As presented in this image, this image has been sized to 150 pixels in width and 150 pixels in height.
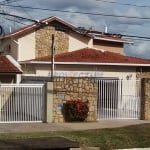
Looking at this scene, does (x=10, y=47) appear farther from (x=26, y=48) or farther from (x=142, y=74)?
(x=142, y=74)

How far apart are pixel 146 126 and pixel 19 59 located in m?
16.8

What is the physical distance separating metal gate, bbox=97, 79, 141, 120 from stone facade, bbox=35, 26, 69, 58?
40.7 feet

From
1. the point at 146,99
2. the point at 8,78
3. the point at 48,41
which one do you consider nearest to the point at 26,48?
the point at 48,41

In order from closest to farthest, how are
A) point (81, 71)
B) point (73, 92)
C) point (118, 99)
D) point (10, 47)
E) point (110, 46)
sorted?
point (73, 92), point (118, 99), point (81, 71), point (10, 47), point (110, 46)

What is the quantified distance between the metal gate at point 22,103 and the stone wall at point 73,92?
0.66m

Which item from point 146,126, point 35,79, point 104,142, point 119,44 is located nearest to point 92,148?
point 104,142

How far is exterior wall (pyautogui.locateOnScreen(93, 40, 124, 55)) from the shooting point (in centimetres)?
4491

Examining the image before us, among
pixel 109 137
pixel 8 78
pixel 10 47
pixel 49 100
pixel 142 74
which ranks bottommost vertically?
pixel 109 137

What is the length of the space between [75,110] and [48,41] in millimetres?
14516

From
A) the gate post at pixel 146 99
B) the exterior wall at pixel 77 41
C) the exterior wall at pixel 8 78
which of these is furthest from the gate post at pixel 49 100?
the exterior wall at pixel 77 41

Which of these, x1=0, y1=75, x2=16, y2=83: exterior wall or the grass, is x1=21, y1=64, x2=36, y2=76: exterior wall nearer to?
x1=0, y1=75, x2=16, y2=83: exterior wall

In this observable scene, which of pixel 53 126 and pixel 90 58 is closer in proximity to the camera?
pixel 53 126

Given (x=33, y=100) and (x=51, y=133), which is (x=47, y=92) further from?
Answer: (x=51, y=133)

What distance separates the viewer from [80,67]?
3334 cm
